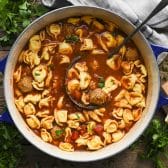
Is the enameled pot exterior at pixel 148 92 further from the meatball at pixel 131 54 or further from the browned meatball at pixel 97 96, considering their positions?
the browned meatball at pixel 97 96

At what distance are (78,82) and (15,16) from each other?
44cm

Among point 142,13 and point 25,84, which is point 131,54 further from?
point 25,84

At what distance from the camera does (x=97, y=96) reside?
290cm

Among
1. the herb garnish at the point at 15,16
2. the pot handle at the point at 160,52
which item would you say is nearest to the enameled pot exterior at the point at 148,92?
the pot handle at the point at 160,52

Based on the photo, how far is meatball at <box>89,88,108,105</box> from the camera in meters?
2.90

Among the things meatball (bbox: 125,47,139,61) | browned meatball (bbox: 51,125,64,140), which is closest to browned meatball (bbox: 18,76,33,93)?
browned meatball (bbox: 51,125,64,140)

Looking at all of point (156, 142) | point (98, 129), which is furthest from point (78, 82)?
point (156, 142)

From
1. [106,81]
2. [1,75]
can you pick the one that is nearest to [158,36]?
[106,81]

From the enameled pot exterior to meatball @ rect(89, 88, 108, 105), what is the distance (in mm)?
207

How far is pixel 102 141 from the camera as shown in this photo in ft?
9.79

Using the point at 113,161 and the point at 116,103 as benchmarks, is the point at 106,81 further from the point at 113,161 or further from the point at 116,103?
the point at 113,161

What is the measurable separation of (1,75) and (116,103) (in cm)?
56

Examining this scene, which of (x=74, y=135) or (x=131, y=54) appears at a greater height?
(x=131, y=54)

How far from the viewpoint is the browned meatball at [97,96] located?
9.51 feet
